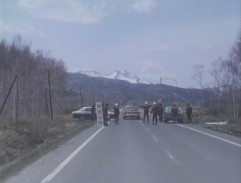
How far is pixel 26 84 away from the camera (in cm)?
5775

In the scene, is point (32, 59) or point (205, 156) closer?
point (205, 156)

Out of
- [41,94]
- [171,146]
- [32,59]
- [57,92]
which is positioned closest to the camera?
[171,146]

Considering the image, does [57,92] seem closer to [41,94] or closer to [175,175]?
[41,94]

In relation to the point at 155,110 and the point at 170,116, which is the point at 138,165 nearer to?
the point at 155,110

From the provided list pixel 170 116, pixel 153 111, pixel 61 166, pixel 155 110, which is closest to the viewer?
pixel 61 166

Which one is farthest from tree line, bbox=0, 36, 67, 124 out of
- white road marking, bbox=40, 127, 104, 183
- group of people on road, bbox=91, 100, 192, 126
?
white road marking, bbox=40, 127, 104, 183

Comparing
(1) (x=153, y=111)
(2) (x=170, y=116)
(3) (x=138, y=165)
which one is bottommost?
(3) (x=138, y=165)

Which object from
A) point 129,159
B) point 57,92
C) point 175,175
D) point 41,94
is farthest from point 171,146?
point 57,92

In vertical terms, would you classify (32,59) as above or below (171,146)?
above

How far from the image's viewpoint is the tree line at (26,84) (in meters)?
50.1

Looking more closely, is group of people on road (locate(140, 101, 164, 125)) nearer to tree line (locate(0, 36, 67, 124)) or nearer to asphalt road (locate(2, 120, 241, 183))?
tree line (locate(0, 36, 67, 124))

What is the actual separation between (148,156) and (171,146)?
4172 mm

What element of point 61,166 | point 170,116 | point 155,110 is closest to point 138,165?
point 61,166

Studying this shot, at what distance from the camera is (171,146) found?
71.0ft
